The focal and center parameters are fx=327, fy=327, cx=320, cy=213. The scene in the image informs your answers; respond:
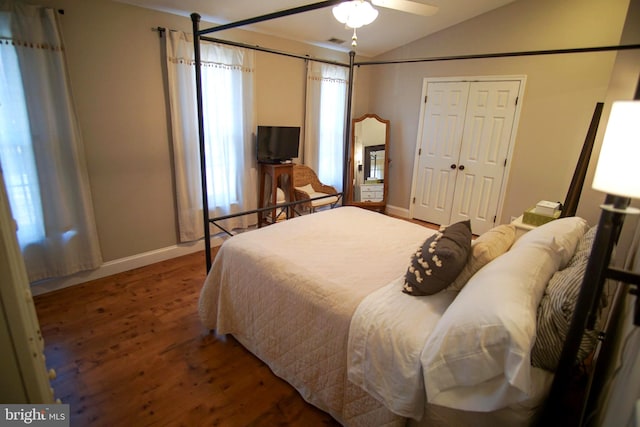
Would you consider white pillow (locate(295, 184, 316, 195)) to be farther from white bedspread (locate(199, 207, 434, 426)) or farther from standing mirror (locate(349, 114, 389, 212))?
white bedspread (locate(199, 207, 434, 426))

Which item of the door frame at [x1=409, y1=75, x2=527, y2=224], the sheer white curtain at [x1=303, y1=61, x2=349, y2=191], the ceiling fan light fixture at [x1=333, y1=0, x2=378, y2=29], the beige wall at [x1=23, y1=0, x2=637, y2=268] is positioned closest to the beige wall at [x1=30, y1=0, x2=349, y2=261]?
the beige wall at [x1=23, y1=0, x2=637, y2=268]

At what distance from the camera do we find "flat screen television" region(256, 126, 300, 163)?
392 centimetres

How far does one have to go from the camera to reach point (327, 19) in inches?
143

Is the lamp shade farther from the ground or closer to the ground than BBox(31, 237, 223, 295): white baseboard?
farther from the ground

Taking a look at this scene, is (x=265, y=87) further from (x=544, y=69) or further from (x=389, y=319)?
(x=389, y=319)

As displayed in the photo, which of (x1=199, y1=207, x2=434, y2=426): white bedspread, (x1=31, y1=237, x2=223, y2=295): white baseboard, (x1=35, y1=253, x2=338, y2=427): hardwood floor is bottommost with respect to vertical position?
(x1=35, y1=253, x2=338, y2=427): hardwood floor

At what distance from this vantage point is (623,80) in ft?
8.57

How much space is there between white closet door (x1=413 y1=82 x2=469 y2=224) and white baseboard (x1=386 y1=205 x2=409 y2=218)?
0.22 metres

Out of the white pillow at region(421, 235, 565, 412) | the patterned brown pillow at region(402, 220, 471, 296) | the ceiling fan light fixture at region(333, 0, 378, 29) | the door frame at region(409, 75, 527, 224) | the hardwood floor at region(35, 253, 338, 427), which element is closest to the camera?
the white pillow at region(421, 235, 565, 412)

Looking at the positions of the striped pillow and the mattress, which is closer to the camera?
the striped pillow

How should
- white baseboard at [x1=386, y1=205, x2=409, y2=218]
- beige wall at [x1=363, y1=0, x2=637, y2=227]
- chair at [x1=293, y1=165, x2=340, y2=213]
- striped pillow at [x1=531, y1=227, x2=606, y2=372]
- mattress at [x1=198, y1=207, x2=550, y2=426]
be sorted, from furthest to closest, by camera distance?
white baseboard at [x1=386, y1=205, x2=409, y2=218] < chair at [x1=293, y1=165, x2=340, y2=213] < beige wall at [x1=363, y1=0, x2=637, y2=227] < mattress at [x1=198, y1=207, x2=550, y2=426] < striped pillow at [x1=531, y1=227, x2=606, y2=372]

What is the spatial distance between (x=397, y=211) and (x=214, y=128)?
3.18 meters

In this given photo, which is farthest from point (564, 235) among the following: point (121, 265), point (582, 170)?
point (121, 265)

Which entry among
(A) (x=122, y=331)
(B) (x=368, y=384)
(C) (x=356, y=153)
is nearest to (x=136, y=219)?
(A) (x=122, y=331)
